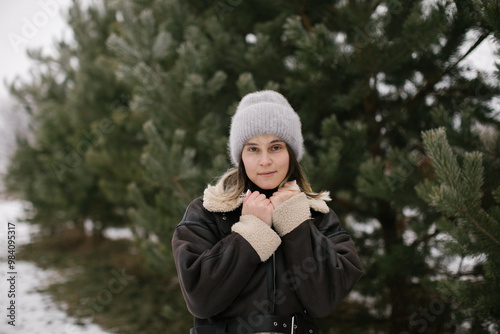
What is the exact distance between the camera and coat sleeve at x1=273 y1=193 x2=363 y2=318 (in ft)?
4.27

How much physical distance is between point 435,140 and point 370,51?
98cm

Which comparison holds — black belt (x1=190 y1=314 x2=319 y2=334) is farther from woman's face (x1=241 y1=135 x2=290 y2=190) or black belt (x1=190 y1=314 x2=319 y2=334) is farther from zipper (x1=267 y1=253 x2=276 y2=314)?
woman's face (x1=241 y1=135 x2=290 y2=190)

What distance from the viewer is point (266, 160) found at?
1481mm

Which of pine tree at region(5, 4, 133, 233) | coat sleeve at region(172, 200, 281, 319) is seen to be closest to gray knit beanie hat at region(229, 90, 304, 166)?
coat sleeve at region(172, 200, 281, 319)

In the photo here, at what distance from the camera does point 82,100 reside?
5754 millimetres

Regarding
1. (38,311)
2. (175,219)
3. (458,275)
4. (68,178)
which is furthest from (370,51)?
(68,178)

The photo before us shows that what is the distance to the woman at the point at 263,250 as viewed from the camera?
128 cm

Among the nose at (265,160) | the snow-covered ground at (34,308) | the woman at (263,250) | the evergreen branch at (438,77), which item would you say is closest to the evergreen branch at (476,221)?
the woman at (263,250)

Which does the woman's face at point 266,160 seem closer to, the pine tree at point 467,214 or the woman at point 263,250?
the woman at point 263,250

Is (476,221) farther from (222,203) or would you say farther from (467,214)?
(222,203)

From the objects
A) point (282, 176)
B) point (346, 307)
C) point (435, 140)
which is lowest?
point (346, 307)

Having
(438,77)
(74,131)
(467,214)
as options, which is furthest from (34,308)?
(438,77)

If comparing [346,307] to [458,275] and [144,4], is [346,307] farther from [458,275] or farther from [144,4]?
[144,4]

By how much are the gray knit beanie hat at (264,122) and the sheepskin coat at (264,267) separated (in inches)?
11.8
